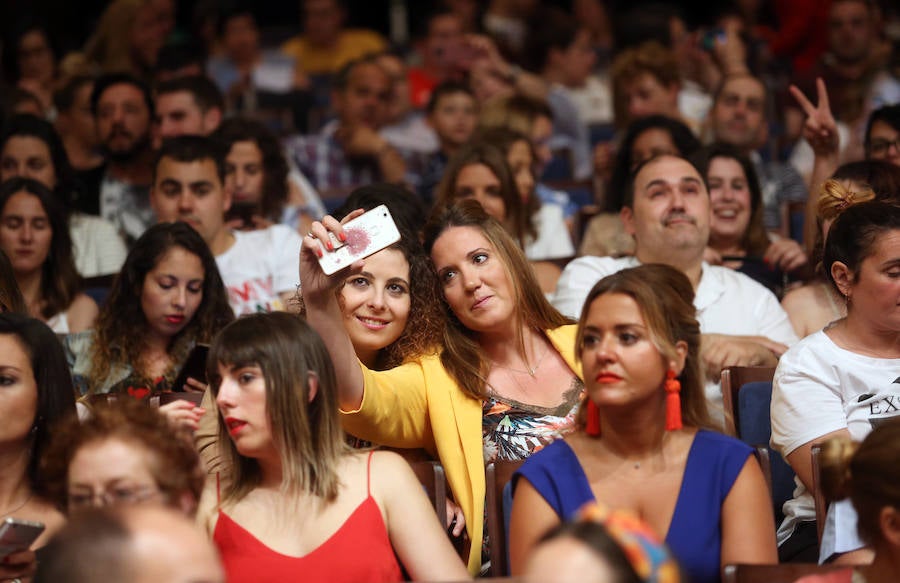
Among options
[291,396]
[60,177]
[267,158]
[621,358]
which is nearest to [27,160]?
[60,177]

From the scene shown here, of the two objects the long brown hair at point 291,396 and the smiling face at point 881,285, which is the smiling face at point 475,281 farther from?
the smiling face at point 881,285

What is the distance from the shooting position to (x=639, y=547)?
4.75 feet

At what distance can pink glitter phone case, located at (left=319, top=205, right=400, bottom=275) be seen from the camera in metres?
2.27

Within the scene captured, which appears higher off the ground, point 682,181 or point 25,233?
point 25,233

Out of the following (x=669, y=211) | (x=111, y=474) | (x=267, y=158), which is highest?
(x=267, y=158)

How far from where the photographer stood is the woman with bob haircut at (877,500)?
1.91 m

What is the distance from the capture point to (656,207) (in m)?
3.48

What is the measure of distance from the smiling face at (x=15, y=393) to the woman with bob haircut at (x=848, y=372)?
5.19 ft

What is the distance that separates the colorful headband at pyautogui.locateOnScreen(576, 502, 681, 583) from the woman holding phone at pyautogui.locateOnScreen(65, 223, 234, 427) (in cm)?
206

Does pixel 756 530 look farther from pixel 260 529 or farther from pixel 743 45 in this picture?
pixel 743 45

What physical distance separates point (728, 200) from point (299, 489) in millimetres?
2277

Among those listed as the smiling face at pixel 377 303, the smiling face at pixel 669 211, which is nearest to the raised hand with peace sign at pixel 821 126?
the smiling face at pixel 669 211

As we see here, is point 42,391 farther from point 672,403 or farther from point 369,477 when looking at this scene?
point 672,403

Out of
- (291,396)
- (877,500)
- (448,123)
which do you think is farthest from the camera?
(448,123)
